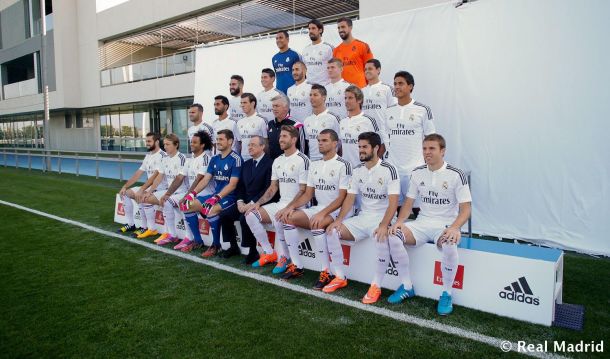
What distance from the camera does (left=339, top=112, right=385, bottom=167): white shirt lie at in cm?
551

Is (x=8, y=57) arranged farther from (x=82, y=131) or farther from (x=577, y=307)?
(x=577, y=307)

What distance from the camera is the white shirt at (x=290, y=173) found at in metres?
5.42

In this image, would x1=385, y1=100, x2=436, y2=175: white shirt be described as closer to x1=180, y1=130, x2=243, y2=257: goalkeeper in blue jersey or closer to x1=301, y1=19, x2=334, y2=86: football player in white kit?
x1=301, y1=19, x2=334, y2=86: football player in white kit

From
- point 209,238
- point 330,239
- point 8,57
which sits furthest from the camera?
point 8,57

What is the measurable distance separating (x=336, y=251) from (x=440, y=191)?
1252 mm

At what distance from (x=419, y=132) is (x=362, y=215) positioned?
138cm

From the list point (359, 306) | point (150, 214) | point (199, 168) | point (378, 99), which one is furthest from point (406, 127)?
point (150, 214)

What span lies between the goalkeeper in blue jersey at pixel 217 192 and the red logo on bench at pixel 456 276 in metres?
2.87

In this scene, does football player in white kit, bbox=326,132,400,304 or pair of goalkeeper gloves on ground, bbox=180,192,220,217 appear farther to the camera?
pair of goalkeeper gloves on ground, bbox=180,192,220,217

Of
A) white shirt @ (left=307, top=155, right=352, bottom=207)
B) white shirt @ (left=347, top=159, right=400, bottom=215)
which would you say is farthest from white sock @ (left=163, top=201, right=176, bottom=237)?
white shirt @ (left=347, top=159, right=400, bottom=215)

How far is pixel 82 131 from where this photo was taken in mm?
29312

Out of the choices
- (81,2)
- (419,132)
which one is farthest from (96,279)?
(81,2)

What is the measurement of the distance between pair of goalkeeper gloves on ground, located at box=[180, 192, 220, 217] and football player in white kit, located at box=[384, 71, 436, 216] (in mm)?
2434

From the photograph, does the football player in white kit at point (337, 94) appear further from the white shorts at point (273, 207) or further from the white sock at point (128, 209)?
the white sock at point (128, 209)
